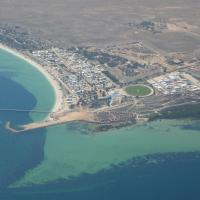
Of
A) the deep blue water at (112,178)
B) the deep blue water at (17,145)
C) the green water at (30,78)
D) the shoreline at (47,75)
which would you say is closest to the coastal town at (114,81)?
the shoreline at (47,75)

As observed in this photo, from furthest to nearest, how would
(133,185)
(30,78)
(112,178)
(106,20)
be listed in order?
1. (106,20)
2. (30,78)
3. (112,178)
4. (133,185)

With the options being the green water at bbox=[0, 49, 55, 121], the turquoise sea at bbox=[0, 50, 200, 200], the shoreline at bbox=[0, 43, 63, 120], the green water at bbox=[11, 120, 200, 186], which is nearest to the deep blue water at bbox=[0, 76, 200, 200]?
the turquoise sea at bbox=[0, 50, 200, 200]

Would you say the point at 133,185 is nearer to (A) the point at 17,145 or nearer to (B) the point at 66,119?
(A) the point at 17,145

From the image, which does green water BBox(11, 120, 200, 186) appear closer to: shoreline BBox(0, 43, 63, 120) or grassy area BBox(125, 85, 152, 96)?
shoreline BBox(0, 43, 63, 120)

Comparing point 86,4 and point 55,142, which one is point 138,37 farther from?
point 55,142

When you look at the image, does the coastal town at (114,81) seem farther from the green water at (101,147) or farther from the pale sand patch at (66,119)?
the green water at (101,147)

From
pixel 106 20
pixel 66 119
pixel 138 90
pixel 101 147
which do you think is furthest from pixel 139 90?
pixel 106 20
